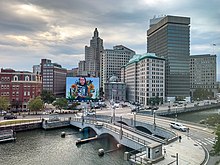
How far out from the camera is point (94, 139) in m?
52.5

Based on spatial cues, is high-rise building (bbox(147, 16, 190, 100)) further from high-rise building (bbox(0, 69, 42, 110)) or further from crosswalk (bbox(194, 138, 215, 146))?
crosswalk (bbox(194, 138, 215, 146))

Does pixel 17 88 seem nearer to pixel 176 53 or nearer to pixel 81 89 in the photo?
pixel 81 89

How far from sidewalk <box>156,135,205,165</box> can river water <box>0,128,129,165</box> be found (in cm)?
824

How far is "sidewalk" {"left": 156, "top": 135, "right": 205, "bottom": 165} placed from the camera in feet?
95.7

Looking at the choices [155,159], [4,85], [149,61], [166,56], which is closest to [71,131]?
[155,159]

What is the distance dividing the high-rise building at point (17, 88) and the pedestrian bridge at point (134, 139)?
38299 mm

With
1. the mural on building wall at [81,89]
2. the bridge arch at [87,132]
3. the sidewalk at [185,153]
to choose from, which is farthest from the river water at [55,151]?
the mural on building wall at [81,89]

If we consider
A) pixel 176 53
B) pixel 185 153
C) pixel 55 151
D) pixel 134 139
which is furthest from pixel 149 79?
pixel 185 153

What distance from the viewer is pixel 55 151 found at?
4369 cm

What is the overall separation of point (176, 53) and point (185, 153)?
12759 cm

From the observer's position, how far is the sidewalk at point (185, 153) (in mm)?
29172

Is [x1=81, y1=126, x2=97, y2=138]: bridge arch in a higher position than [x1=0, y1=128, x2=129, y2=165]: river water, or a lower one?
higher

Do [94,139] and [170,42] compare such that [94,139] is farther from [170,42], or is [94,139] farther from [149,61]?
[170,42]

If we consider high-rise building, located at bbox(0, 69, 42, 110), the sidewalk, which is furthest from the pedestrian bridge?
high-rise building, located at bbox(0, 69, 42, 110)
